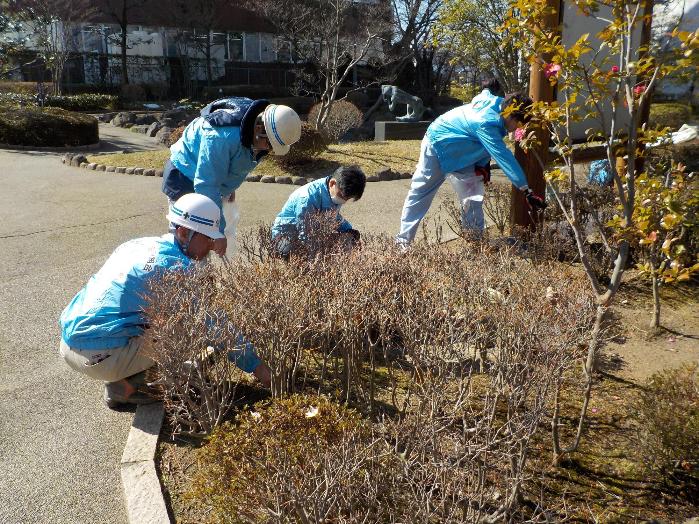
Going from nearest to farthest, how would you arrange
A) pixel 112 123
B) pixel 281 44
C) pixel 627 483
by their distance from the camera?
pixel 627 483, pixel 112 123, pixel 281 44

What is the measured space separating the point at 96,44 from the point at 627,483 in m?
33.6

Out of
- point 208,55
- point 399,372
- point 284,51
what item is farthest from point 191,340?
point 284,51

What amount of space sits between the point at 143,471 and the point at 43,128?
47.9 ft

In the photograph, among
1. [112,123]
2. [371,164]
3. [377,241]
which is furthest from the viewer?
[112,123]

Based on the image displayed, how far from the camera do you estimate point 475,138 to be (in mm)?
5301

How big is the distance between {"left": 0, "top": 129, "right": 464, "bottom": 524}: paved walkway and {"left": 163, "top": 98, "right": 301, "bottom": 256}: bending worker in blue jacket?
1.45 metres

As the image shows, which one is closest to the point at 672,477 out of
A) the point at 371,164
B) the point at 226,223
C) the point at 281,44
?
the point at 226,223

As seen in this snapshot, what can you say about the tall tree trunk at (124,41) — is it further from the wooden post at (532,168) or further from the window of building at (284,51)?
the wooden post at (532,168)

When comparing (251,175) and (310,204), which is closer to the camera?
(310,204)

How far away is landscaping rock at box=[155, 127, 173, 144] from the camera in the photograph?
1772 centimetres

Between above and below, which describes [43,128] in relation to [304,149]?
above

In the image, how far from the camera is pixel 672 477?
2.76 meters

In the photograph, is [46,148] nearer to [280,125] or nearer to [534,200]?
[280,125]

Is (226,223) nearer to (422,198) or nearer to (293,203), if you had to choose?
(293,203)
